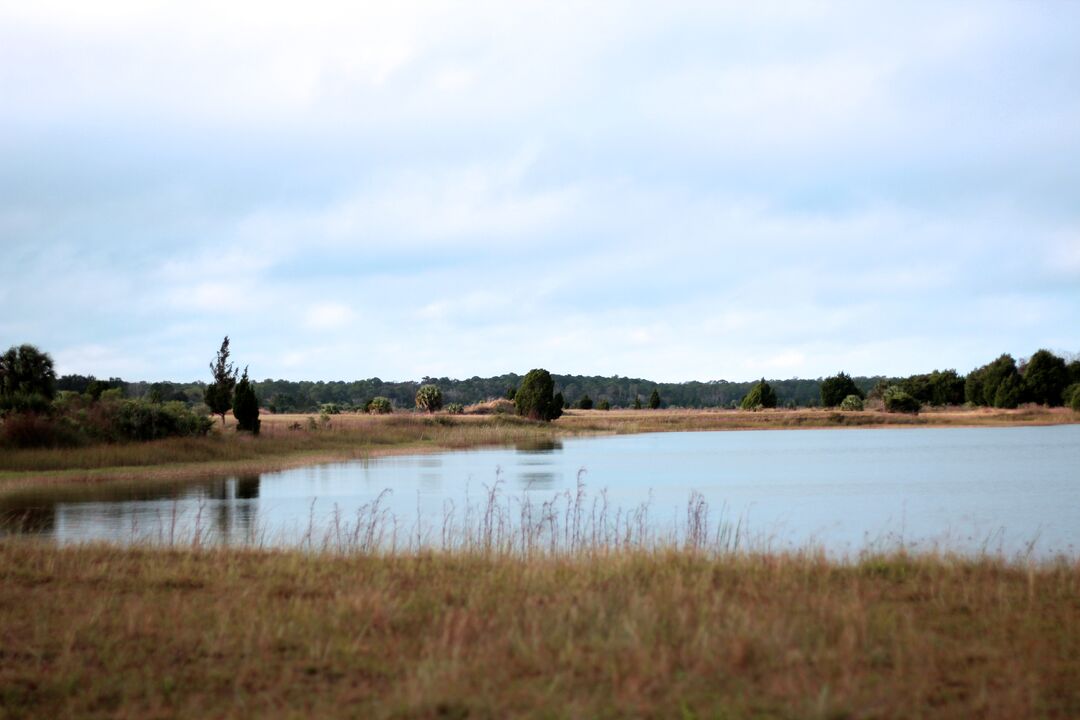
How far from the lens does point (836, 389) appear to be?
329 ft

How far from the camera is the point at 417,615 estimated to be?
27.5ft

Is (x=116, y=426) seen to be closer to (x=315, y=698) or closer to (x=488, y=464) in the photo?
(x=488, y=464)

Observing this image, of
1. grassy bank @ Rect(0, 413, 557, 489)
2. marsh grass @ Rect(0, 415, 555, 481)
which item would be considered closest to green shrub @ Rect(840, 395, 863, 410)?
marsh grass @ Rect(0, 415, 555, 481)

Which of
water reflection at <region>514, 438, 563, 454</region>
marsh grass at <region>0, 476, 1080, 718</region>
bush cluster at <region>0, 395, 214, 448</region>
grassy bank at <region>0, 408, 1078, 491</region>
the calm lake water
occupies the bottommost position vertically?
the calm lake water

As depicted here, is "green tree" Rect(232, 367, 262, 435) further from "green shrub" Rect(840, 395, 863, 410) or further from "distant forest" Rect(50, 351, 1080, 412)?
"green shrub" Rect(840, 395, 863, 410)

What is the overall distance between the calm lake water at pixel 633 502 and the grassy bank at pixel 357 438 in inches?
109

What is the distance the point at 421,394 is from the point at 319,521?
67.5 m

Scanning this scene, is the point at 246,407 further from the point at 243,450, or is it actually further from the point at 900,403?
the point at 900,403

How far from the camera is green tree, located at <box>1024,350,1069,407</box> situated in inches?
3484

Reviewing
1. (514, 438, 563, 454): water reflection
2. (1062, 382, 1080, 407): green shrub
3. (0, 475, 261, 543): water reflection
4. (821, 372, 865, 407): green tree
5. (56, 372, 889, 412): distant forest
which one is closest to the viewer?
(0, 475, 261, 543): water reflection

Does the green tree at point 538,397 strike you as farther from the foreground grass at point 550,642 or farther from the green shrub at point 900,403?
the foreground grass at point 550,642

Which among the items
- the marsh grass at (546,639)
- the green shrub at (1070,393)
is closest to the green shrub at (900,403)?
the green shrub at (1070,393)

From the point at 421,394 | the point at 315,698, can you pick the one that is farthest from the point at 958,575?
the point at 421,394

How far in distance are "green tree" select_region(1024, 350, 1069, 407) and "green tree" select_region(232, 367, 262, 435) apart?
2783 inches
